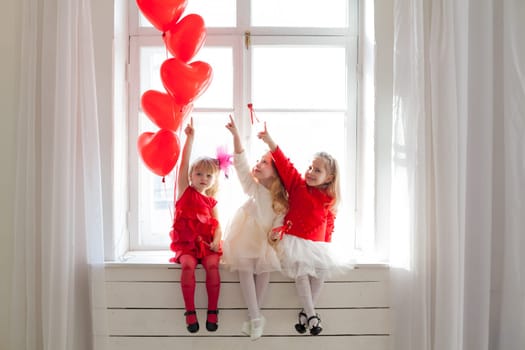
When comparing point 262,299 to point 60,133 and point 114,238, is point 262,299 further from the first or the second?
point 60,133

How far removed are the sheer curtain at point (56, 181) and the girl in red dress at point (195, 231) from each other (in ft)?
1.04

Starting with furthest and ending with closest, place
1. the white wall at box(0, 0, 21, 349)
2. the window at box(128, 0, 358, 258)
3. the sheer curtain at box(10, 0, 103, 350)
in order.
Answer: the window at box(128, 0, 358, 258)
the white wall at box(0, 0, 21, 349)
the sheer curtain at box(10, 0, 103, 350)

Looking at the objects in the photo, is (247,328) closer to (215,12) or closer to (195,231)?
(195,231)

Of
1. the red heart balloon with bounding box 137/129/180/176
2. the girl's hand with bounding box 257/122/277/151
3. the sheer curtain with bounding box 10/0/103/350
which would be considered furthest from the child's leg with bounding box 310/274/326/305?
the sheer curtain with bounding box 10/0/103/350

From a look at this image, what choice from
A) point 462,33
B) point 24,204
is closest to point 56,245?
point 24,204

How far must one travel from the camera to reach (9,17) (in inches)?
75.6

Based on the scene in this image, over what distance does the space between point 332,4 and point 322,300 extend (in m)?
1.35

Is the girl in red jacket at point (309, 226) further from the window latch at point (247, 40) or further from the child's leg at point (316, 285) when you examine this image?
the window latch at point (247, 40)

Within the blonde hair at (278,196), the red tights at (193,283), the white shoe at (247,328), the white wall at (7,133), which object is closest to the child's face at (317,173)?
the blonde hair at (278,196)

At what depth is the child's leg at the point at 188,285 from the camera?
187 centimetres

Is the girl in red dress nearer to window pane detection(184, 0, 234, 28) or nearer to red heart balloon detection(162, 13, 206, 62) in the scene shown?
red heart balloon detection(162, 13, 206, 62)

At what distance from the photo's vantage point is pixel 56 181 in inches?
71.1

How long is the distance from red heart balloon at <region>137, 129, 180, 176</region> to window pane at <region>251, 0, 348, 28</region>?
2.41 ft

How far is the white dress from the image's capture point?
1.88 meters
